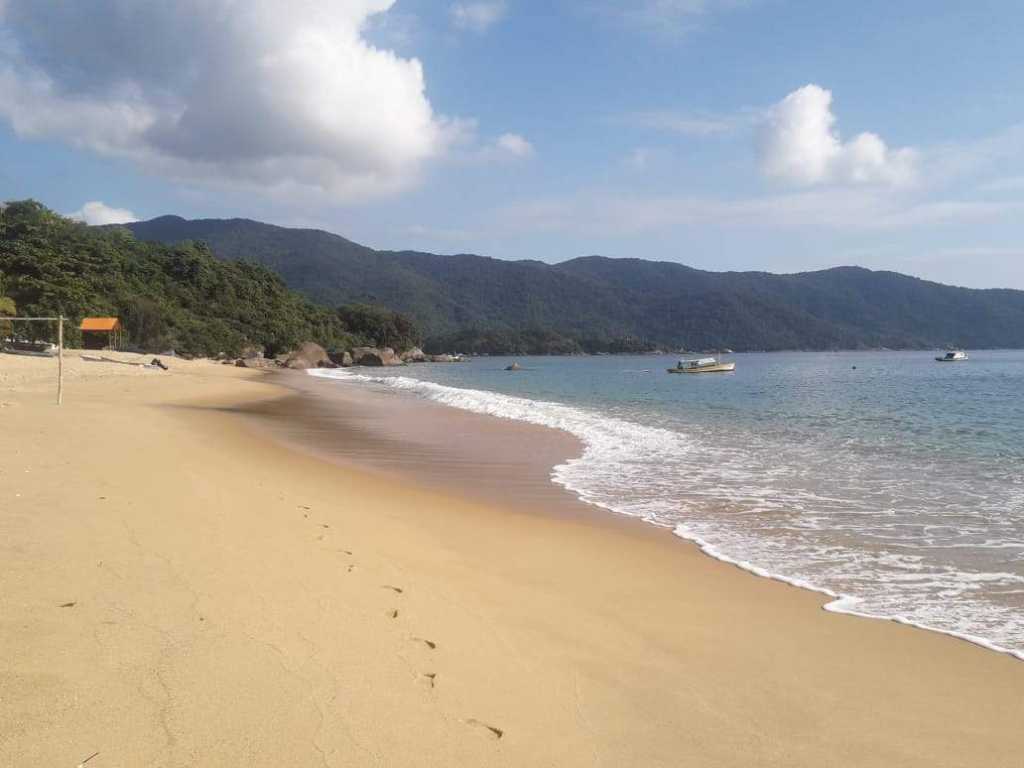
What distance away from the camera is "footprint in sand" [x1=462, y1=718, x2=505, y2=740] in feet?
10.0

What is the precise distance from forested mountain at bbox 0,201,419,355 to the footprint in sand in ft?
162

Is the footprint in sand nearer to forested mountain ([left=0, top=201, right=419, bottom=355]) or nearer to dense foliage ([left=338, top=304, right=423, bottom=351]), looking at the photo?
forested mountain ([left=0, top=201, right=419, bottom=355])

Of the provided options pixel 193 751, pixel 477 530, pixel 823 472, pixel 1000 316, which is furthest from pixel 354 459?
pixel 1000 316

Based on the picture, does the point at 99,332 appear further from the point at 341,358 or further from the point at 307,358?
the point at 341,358

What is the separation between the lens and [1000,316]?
189m

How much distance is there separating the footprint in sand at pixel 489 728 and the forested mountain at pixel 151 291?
162 feet

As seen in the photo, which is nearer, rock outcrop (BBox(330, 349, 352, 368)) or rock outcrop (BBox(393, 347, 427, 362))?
rock outcrop (BBox(330, 349, 352, 368))

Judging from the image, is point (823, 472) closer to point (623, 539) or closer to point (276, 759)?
point (623, 539)

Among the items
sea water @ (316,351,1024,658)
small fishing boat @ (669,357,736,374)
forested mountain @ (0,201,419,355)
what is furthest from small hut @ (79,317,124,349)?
small fishing boat @ (669,357,736,374)

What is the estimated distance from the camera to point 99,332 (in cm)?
5497

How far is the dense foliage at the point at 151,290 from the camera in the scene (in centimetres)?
5522

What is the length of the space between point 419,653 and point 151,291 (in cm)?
8343

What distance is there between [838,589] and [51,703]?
5660 millimetres

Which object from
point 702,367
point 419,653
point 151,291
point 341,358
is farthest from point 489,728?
point 341,358
